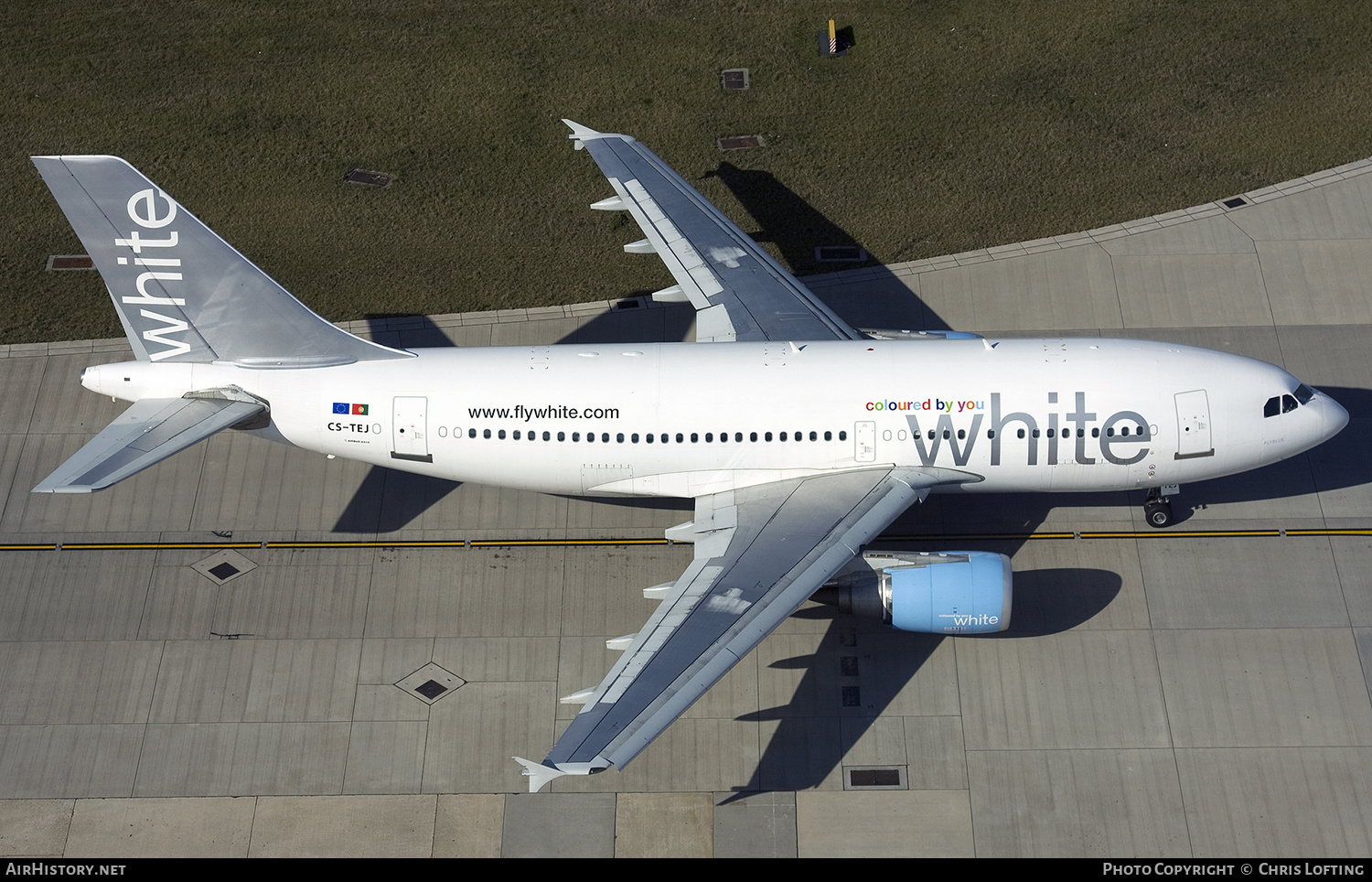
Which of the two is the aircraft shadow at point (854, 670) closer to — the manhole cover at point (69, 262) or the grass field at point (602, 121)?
the grass field at point (602, 121)

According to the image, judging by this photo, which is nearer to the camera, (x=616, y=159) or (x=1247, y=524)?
(x=1247, y=524)

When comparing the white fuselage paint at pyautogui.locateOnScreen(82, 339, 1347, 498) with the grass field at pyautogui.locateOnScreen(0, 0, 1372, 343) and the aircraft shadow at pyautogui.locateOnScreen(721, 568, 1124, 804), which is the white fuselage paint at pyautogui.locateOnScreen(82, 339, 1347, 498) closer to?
the aircraft shadow at pyautogui.locateOnScreen(721, 568, 1124, 804)

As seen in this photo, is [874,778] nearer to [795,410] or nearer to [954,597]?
[954,597]

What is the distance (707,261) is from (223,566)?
15719mm

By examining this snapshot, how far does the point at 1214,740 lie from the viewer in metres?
26.7

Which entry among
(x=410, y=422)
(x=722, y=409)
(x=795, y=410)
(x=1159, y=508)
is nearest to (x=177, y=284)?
(x=410, y=422)

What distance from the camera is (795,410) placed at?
27.7 meters

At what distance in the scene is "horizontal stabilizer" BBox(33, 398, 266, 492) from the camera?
24.8m

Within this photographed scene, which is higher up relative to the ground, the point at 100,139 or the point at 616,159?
the point at 100,139

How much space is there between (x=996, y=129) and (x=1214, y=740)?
2244cm

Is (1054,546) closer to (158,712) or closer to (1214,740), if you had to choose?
(1214,740)

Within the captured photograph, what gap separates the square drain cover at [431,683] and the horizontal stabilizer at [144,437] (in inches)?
303

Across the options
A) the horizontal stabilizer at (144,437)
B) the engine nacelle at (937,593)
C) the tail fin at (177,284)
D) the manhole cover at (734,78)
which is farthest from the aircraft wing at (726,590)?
the manhole cover at (734,78)
